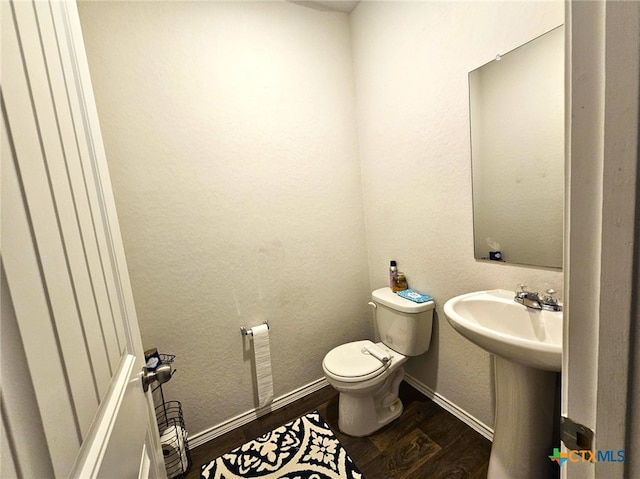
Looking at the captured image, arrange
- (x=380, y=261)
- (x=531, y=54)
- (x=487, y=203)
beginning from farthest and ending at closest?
(x=380, y=261) < (x=487, y=203) < (x=531, y=54)

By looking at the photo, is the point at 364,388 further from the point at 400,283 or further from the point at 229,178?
the point at 229,178

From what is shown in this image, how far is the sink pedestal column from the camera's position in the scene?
1062 mm

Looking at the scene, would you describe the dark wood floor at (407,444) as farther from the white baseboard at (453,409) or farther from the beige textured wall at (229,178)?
the beige textured wall at (229,178)

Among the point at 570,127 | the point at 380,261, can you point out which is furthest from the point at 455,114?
the point at 570,127

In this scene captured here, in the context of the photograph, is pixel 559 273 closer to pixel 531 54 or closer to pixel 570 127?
pixel 531 54

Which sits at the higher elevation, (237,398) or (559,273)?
(559,273)

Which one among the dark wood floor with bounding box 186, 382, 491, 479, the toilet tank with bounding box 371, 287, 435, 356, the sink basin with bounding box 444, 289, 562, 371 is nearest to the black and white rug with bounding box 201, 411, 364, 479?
the dark wood floor with bounding box 186, 382, 491, 479

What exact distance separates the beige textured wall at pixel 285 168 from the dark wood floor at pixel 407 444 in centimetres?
13

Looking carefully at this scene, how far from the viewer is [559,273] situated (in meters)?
1.08

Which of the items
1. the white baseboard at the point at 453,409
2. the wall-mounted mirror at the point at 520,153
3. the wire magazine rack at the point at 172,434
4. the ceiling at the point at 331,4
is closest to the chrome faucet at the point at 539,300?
the wall-mounted mirror at the point at 520,153

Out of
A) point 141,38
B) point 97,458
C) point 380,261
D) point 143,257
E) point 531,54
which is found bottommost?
point 380,261

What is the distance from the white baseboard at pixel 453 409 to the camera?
1438mm

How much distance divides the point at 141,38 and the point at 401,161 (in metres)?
1.50

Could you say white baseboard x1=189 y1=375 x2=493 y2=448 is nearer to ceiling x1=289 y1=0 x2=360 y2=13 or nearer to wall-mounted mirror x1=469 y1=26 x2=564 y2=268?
wall-mounted mirror x1=469 y1=26 x2=564 y2=268
